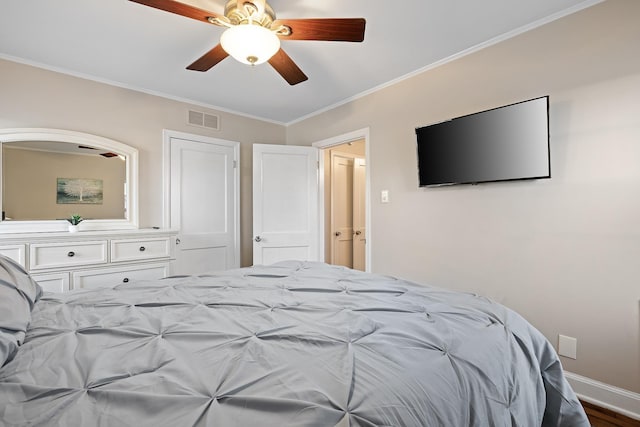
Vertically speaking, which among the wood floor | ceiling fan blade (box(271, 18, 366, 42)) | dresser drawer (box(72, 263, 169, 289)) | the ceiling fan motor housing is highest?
the ceiling fan motor housing

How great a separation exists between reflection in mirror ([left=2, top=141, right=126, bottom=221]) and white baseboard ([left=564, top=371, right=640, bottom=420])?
12.8 ft

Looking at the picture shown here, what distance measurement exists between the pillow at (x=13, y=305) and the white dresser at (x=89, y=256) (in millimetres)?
1323

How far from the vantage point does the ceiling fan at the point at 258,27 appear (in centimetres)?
161

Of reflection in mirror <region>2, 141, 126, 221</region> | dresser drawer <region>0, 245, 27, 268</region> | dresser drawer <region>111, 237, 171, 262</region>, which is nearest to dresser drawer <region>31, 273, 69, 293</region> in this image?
dresser drawer <region>0, 245, 27, 268</region>

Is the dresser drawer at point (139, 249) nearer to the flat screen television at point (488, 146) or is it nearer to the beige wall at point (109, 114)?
the beige wall at point (109, 114)

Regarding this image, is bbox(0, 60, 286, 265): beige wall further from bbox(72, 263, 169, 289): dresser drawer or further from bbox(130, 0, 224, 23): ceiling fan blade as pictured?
bbox(130, 0, 224, 23): ceiling fan blade

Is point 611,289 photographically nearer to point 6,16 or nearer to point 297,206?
point 297,206

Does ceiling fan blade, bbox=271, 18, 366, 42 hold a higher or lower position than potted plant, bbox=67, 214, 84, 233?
higher

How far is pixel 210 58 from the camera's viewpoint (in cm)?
210

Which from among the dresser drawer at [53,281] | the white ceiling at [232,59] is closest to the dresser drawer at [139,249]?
the dresser drawer at [53,281]

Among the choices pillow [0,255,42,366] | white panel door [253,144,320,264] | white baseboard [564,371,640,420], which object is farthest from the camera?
white panel door [253,144,320,264]

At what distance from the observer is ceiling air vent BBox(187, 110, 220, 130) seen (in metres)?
3.51

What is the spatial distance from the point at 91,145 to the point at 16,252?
112cm

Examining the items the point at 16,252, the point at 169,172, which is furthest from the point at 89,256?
the point at 169,172
